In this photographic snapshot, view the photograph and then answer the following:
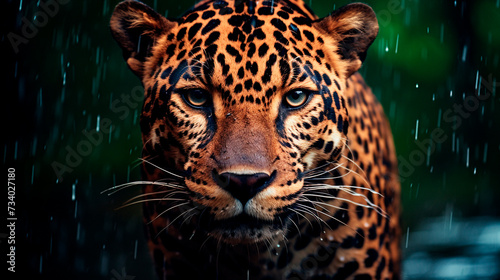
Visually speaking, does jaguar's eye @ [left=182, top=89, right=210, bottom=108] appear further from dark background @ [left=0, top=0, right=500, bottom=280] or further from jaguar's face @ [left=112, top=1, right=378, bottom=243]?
dark background @ [left=0, top=0, right=500, bottom=280]

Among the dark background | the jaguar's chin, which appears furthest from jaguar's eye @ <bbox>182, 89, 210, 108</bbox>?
the dark background

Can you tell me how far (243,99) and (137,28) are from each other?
3.40 ft

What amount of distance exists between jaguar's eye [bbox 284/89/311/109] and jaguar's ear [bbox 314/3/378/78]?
18.3 inches

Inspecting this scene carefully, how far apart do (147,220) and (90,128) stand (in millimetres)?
6512

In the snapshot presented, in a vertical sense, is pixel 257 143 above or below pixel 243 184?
above

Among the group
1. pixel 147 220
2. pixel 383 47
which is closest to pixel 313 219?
pixel 147 220

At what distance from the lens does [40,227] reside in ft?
34.7

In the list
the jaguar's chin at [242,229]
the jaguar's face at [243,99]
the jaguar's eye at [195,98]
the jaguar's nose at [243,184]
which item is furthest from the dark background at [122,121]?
the jaguar's nose at [243,184]

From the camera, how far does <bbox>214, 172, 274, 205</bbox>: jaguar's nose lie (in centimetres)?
325

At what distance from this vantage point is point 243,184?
3254mm

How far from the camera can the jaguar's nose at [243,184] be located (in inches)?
128

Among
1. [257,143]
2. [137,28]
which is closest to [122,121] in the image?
[137,28]

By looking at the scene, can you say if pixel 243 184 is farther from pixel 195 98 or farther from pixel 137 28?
pixel 137 28

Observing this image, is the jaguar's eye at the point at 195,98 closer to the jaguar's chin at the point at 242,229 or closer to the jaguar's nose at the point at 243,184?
the jaguar's nose at the point at 243,184
